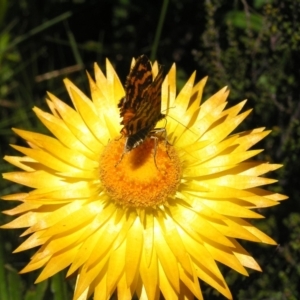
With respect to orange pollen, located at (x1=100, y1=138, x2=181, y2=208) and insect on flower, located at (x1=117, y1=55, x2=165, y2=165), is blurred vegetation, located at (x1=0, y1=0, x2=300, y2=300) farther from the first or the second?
insect on flower, located at (x1=117, y1=55, x2=165, y2=165)

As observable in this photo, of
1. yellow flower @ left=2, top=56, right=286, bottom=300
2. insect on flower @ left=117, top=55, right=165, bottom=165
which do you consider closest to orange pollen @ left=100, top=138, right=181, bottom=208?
yellow flower @ left=2, top=56, right=286, bottom=300

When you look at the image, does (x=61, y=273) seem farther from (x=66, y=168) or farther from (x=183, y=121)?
(x=183, y=121)

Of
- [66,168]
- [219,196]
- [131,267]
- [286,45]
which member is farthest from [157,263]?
[286,45]

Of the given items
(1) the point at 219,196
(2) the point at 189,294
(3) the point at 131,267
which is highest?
(1) the point at 219,196

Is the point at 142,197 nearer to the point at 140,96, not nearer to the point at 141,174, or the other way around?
the point at 141,174

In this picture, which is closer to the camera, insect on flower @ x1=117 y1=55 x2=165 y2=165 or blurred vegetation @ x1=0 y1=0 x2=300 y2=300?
insect on flower @ x1=117 y1=55 x2=165 y2=165

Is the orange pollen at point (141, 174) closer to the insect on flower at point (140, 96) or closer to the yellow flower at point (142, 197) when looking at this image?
the yellow flower at point (142, 197)

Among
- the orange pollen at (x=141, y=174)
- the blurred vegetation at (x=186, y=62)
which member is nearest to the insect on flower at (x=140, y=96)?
the orange pollen at (x=141, y=174)
